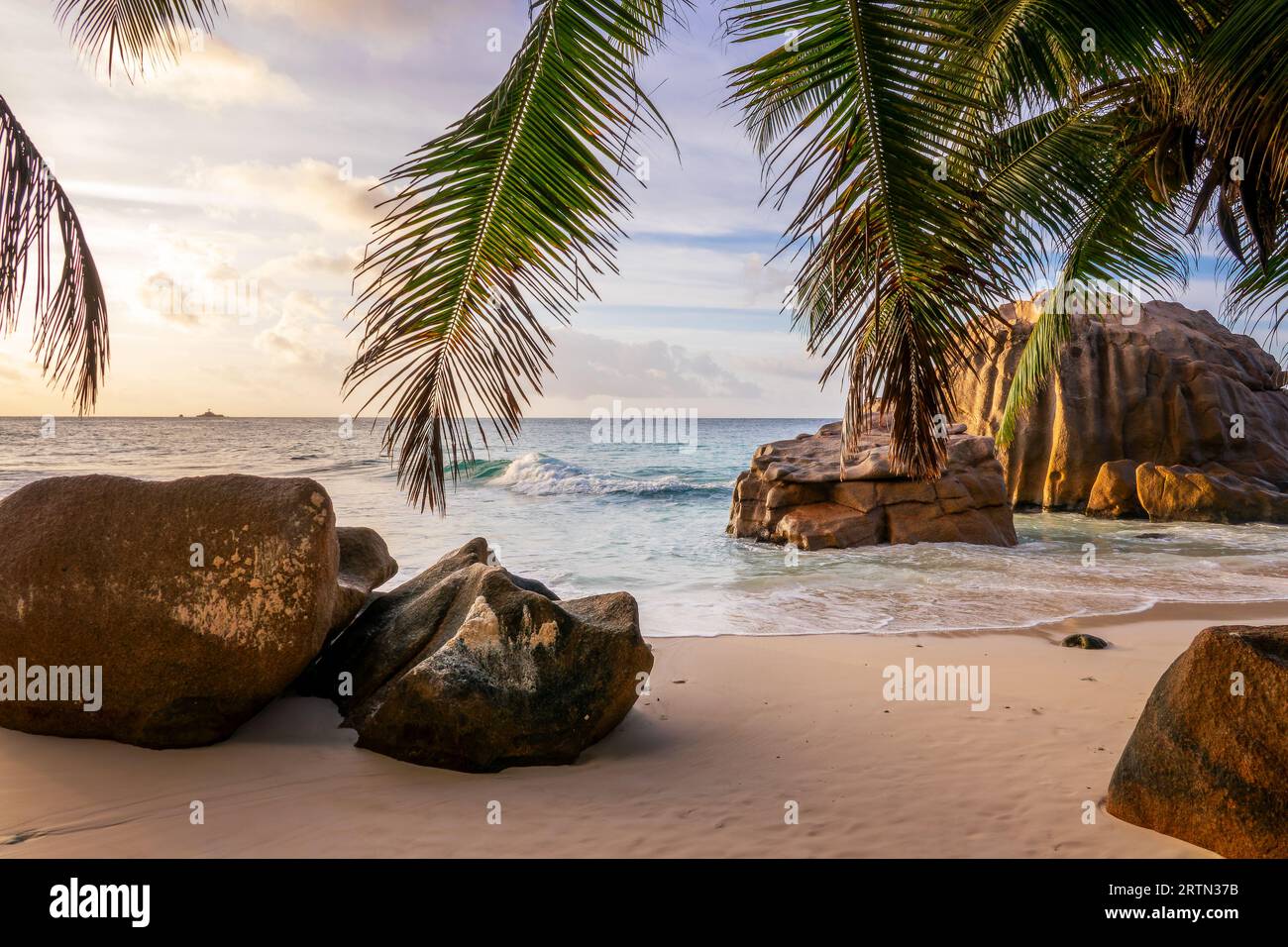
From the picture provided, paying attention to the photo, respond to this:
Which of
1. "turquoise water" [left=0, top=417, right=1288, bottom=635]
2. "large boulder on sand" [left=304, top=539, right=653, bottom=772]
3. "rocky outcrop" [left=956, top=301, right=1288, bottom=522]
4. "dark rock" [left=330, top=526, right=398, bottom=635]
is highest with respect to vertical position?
"rocky outcrop" [left=956, top=301, right=1288, bottom=522]

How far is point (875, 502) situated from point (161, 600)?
11.2 metres

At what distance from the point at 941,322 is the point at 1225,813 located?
2.12 meters

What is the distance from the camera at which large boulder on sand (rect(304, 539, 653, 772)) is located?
151 inches

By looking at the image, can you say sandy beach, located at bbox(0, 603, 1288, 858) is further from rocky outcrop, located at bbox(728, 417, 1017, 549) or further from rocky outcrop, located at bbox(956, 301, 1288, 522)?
rocky outcrop, located at bbox(956, 301, 1288, 522)

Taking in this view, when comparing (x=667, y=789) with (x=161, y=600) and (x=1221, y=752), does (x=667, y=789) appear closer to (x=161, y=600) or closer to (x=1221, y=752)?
(x=1221, y=752)

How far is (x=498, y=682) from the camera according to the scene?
154 inches

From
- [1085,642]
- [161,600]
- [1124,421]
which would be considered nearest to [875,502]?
[1085,642]

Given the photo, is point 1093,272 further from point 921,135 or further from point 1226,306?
point 921,135

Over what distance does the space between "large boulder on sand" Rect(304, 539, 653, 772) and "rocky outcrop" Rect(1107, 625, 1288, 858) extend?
2.36 metres

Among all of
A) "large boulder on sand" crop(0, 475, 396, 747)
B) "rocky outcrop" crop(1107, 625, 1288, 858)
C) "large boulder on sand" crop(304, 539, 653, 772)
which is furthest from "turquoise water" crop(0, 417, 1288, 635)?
"rocky outcrop" crop(1107, 625, 1288, 858)

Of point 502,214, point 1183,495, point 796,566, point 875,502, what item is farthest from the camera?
point 1183,495

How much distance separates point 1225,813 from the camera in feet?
9.58
